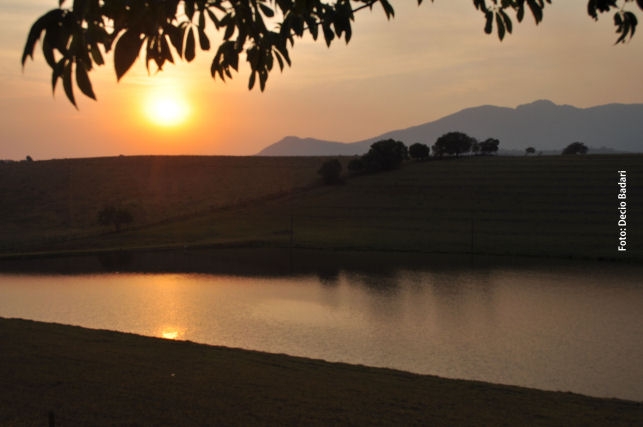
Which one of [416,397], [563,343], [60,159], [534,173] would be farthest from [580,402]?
[60,159]

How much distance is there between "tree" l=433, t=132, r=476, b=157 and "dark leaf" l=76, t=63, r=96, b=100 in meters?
85.4

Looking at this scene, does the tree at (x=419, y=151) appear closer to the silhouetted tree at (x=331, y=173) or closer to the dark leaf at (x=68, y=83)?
the silhouetted tree at (x=331, y=173)

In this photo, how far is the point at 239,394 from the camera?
1062cm

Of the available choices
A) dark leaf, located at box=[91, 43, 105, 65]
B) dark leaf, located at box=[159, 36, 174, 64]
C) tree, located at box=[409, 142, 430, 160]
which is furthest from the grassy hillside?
dark leaf, located at box=[91, 43, 105, 65]

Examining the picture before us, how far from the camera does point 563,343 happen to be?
18.4m

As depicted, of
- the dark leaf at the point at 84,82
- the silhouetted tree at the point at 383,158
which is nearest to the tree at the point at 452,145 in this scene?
the silhouetted tree at the point at 383,158

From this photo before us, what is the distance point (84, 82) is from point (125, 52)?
7.7 inches

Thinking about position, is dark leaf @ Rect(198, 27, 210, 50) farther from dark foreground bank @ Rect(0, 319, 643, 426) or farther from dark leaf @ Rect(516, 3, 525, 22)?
dark foreground bank @ Rect(0, 319, 643, 426)

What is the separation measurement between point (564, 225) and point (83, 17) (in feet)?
170

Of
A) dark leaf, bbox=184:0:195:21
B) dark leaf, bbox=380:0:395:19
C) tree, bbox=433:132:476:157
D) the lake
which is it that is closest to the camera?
dark leaf, bbox=184:0:195:21

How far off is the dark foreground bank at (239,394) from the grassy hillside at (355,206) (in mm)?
31841

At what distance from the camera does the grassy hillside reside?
47.5 metres

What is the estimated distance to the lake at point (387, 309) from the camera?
1631 centimetres

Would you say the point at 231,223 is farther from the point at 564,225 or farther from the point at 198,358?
the point at 198,358
